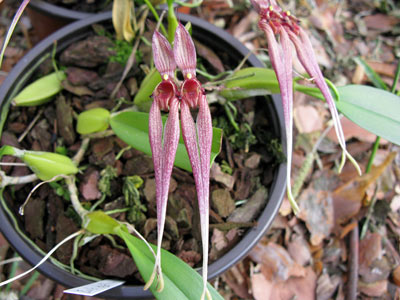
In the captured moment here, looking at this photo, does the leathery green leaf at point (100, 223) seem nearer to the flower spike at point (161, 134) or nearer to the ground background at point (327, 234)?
the flower spike at point (161, 134)

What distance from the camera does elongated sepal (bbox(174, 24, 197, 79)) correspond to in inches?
22.0

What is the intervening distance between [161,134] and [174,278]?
271mm

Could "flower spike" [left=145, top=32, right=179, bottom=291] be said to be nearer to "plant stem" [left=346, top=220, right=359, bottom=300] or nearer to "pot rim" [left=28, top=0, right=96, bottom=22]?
"pot rim" [left=28, top=0, right=96, bottom=22]

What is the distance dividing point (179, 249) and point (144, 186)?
180 millimetres

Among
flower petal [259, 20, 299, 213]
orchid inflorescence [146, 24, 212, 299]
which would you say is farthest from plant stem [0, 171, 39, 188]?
flower petal [259, 20, 299, 213]

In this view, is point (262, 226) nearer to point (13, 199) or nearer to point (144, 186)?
point (144, 186)

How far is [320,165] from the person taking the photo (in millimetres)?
1201

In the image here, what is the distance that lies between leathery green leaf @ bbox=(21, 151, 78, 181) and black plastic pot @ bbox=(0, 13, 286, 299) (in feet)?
0.47

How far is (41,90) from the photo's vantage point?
94 cm

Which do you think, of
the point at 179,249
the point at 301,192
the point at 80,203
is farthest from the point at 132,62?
the point at 301,192

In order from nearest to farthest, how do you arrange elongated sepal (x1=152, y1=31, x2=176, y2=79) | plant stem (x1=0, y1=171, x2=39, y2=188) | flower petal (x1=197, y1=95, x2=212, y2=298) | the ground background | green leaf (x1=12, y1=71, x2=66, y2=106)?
1. flower petal (x1=197, y1=95, x2=212, y2=298)
2. elongated sepal (x1=152, y1=31, x2=176, y2=79)
3. plant stem (x1=0, y1=171, x2=39, y2=188)
4. green leaf (x1=12, y1=71, x2=66, y2=106)
5. the ground background

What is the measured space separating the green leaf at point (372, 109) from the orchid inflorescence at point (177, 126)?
1.15 feet

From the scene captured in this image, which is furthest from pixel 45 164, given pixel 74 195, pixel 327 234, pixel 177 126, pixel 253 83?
pixel 327 234

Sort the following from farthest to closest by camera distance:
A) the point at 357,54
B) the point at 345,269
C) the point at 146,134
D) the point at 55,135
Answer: the point at 357,54, the point at 345,269, the point at 55,135, the point at 146,134
